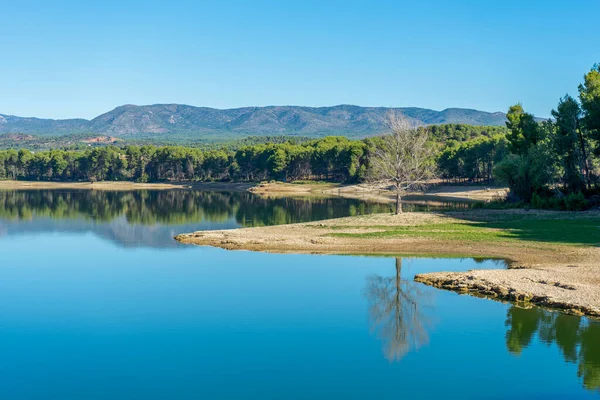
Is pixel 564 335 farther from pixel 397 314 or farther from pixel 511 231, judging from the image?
pixel 511 231

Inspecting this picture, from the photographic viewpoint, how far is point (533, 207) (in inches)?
2159

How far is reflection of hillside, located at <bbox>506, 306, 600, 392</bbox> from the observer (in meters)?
19.0

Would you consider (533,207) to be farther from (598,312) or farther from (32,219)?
(32,219)

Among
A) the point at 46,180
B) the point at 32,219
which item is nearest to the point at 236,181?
the point at 46,180

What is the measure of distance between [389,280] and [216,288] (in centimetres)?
846

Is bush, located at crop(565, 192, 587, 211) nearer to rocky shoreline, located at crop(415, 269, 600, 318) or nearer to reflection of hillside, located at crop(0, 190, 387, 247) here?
reflection of hillside, located at crop(0, 190, 387, 247)

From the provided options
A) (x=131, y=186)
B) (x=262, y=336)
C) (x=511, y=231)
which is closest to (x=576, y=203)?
(x=511, y=231)

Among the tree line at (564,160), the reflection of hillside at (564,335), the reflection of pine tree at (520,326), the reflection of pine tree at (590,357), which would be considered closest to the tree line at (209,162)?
the tree line at (564,160)

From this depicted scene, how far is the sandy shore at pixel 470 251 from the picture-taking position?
1020 inches

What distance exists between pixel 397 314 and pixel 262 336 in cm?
634

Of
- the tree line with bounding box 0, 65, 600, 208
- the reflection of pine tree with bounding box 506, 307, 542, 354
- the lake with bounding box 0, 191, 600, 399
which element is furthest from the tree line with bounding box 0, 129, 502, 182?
the reflection of pine tree with bounding box 506, 307, 542, 354

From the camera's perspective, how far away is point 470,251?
36531 mm

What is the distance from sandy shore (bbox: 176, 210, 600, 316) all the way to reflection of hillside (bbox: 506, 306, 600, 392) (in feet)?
3.27

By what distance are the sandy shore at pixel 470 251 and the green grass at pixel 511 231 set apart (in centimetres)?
98
